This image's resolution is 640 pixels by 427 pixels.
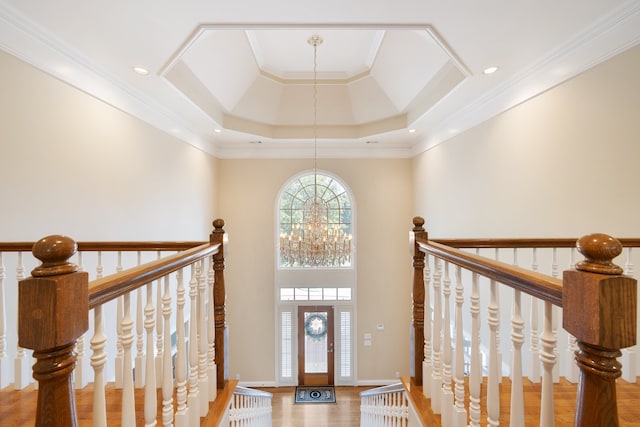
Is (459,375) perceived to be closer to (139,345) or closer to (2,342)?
(139,345)

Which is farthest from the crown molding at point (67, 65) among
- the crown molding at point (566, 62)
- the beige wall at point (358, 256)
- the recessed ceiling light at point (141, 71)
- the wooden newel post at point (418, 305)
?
the crown molding at point (566, 62)

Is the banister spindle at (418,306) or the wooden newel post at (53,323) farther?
the banister spindle at (418,306)

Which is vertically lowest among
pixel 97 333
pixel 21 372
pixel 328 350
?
pixel 328 350

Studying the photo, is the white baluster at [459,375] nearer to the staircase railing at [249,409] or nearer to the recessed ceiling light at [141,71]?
the staircase railing at [249,409]

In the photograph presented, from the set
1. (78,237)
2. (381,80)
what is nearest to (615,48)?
(381,80)

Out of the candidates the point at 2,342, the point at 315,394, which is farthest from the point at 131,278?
the point at 315,394

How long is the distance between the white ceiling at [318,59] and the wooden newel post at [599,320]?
2113 mm

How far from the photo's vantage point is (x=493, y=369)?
1.04 m

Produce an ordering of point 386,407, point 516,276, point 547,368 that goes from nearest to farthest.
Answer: point 547,368 → point 516,276 → point 386,407

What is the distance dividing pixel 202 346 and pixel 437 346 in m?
1.24

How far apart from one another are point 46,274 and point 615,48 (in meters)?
3.36

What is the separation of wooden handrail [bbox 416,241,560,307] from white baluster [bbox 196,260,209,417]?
4.10 feet

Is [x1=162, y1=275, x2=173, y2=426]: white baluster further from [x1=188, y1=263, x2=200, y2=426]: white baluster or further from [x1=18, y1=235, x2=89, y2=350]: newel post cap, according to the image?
[x1=18, y1=235, x2=89, y2=350]: newel post cap

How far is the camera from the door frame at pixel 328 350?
19.1ft
